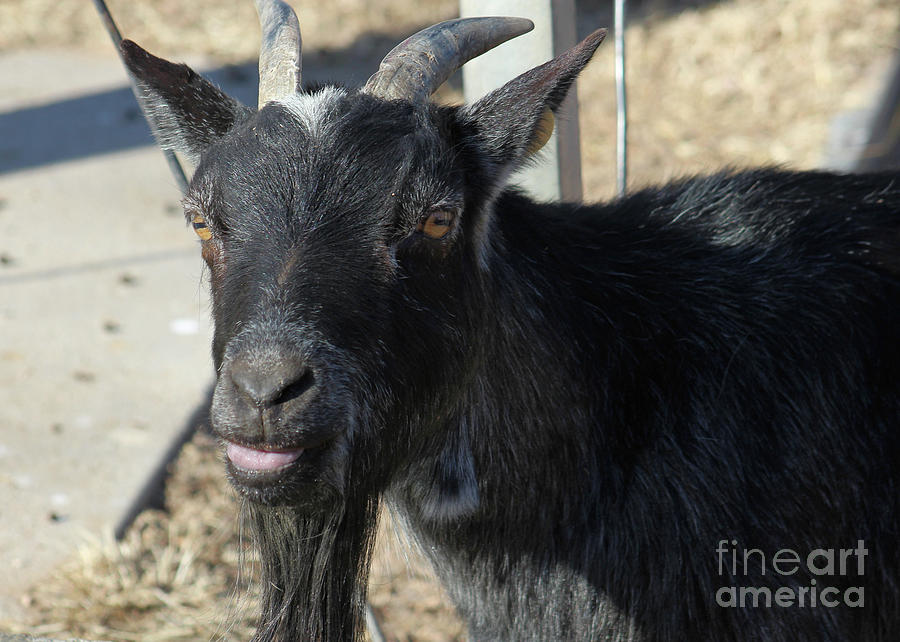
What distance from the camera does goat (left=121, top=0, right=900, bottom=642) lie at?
7.55 ft

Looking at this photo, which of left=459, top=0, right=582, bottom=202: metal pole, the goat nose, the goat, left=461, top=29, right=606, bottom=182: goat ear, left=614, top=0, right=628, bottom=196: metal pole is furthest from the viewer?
left=614, top=0, right=628, bottom=196: metal pole

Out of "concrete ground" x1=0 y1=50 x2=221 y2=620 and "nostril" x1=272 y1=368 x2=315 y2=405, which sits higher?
"concrete ground" x1=0 y1=50 x2=221 y2=620

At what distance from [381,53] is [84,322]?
4.16 meters

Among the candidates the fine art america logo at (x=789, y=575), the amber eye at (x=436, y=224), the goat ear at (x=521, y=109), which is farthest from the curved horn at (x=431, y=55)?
the fine art america logo at (x=789, y=575)

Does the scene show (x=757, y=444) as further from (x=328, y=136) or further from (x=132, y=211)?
(x=132, y=211)

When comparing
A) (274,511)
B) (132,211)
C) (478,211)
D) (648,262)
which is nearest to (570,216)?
(648,262)

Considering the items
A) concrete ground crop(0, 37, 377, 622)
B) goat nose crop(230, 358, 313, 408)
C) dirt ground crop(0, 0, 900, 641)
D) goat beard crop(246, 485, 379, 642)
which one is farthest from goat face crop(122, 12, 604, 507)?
dirt ground crop(0, 0, 900, 641)

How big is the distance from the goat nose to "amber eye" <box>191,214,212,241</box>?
486 mm

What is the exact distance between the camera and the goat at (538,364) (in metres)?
2.30

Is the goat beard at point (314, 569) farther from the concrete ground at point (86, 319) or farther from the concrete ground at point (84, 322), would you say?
the concrete ground at point (86, 319)

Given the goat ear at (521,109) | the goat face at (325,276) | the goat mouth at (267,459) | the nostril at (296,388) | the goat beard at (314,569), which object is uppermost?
the goat ear at (521,109)

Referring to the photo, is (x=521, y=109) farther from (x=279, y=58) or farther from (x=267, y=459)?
(x=267, y=459)

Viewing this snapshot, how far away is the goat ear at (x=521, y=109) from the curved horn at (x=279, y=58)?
47 centimetres

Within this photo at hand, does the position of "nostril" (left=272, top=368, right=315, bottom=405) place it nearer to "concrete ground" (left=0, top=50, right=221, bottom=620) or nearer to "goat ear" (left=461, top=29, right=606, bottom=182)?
"goat ear" (left=461, top=29, right=606, bottom=182)
